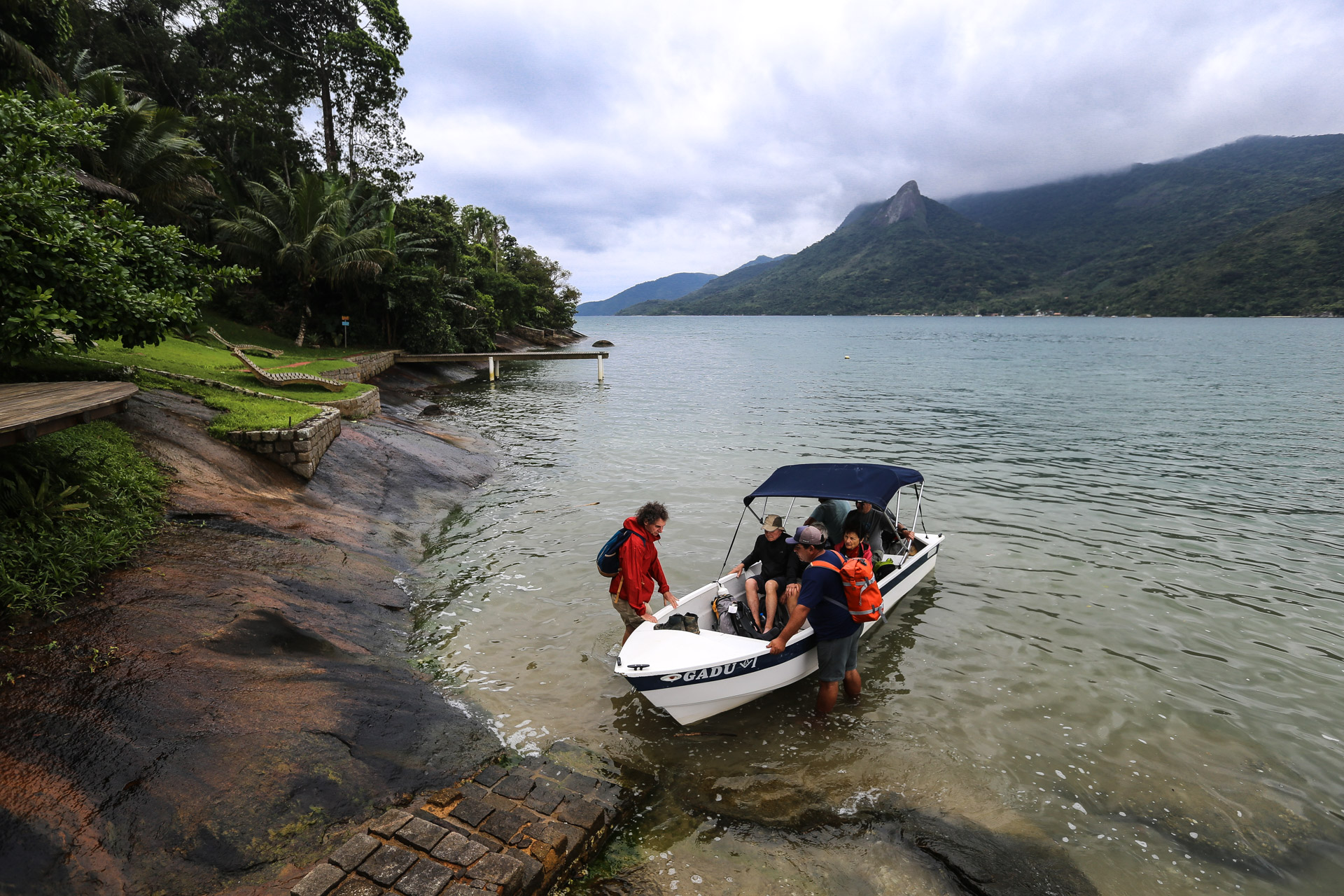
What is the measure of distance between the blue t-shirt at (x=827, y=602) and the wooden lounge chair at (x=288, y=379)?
1736cm

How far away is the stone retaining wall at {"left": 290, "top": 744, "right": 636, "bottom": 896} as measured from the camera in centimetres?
378

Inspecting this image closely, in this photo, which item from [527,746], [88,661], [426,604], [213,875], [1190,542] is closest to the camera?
[213,875]

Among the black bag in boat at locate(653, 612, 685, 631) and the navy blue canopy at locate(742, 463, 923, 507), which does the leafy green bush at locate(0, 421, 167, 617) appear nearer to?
the black bag in boat at locate(653, 612, 685, 631)

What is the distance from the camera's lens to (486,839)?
14.3ft

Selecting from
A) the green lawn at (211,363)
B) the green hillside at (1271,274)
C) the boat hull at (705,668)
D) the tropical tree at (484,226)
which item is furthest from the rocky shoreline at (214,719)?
the green hillside at (1271,274)

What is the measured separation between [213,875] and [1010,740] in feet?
23.5

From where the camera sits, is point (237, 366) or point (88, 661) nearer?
point (88, 661)

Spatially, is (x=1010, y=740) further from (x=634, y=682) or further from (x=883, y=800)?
(x=634, y=682)

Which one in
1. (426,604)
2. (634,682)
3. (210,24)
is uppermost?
(210,24)

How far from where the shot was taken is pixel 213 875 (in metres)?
3.86

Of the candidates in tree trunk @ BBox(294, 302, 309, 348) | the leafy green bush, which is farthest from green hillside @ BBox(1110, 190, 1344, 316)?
the leafy green bush

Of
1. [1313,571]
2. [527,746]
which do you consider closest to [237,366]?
[527,746]

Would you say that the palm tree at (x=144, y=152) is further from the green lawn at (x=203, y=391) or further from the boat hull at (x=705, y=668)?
the boat hull at (x=705, y=668)

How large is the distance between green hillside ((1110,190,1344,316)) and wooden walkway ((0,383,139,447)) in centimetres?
14236
